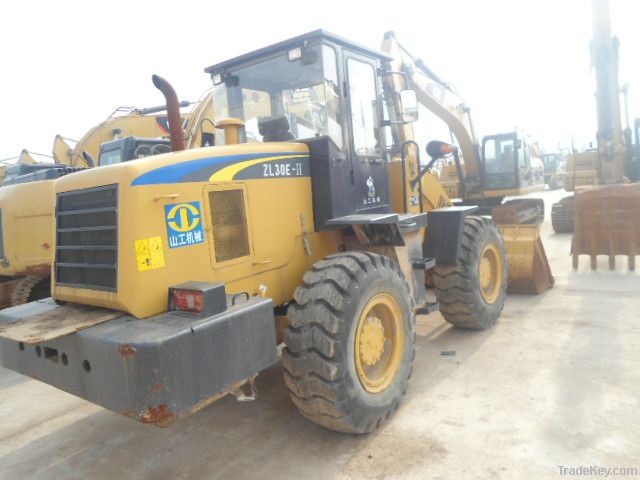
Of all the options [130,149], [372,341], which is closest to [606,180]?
[372,341]

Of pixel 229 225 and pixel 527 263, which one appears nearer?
pixel 229 225

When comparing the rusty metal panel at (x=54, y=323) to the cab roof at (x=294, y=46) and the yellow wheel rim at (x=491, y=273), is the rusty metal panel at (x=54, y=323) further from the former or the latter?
the yellow wheel rim at (x=491, y=273)

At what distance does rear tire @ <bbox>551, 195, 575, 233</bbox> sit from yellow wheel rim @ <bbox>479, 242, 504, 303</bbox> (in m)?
7.12

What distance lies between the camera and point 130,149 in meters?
7.85

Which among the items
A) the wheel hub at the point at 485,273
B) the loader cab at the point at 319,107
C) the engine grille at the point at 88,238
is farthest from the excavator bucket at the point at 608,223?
the engine grille at the point at 88,238

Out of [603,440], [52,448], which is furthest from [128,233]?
[603,440]

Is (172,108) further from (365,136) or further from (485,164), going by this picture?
(485,164)

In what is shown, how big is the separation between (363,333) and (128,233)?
1620 mm

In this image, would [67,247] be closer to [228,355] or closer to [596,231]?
[228,355]

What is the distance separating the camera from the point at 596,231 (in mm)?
7184

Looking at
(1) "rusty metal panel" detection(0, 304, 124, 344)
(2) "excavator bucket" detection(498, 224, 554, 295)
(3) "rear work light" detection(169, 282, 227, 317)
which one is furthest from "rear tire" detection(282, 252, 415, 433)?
(2) "excavator bucket" detection(498, 224, 554, 295)

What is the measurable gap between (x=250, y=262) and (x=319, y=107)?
54.8 inches

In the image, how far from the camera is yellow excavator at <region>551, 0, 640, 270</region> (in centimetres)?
700

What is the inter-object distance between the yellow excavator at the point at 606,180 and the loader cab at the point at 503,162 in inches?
54.6
